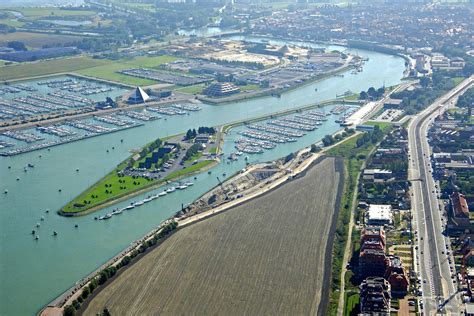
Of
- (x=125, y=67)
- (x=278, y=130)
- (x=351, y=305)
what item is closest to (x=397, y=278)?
(x=351, y=305)

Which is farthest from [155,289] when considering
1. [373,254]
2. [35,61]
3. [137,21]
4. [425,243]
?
[137,21]

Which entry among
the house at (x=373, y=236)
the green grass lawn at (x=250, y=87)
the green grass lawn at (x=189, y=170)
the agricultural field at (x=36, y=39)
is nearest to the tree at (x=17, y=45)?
the agricultural field at (x=36, y=39)

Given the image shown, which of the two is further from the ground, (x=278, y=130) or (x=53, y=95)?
(x=278, y=130)

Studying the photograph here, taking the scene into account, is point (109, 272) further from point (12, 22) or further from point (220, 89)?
point (12, 22)

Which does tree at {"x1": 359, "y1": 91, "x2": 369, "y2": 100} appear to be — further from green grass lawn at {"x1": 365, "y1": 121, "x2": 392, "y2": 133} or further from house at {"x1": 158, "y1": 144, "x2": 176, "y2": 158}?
house at {"x1": 158, "y1": 144, "x2": 176, "y2": 158}

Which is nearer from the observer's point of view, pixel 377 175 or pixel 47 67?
pixel 377 175

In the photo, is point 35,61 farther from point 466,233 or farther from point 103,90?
point 466,233
